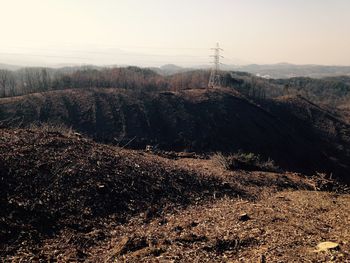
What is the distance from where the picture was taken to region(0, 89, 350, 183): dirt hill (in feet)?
124

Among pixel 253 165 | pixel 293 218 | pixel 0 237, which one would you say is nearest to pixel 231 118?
pixel 253 165

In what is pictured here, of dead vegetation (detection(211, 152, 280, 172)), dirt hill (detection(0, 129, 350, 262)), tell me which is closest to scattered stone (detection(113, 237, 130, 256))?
dirt hill (detection(0, 129, 350, 262))

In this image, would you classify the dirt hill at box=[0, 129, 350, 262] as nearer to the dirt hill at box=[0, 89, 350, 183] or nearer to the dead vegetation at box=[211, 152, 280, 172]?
the dead vegetation at box=[211, 152, 280, 172]

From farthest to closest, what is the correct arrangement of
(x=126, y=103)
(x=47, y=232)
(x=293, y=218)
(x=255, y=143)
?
(x=126, y=103) → (x=255, y=143) → (x=293, y=218) → (x=47, y=232)

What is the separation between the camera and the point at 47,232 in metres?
8.72

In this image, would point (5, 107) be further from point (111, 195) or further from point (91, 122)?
point (111, 195)

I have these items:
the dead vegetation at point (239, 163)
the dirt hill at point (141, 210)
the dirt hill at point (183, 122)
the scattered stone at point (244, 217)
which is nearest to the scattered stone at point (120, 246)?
the dirt hill at point (141, 210)

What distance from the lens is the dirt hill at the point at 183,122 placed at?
3775cm

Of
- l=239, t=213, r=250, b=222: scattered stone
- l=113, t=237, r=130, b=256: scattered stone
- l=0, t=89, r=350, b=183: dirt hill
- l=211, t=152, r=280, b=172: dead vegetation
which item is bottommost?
l=0, t=89, r=350, b=183: dirt hill

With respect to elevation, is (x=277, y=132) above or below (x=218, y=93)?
below

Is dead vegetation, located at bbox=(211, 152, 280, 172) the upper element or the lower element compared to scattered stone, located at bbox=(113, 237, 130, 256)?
lower

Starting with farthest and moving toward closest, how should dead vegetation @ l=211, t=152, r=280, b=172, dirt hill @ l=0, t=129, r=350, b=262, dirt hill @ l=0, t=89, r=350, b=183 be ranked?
dirt hill @ l=0, t=89, r=350, b=183 → dead vegetation @ l=211, t=152, r=280, b=172 → dirt hill @ l=0, t=129, r=350, b=262

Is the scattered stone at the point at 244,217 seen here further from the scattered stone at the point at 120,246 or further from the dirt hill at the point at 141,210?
the scattered stone at the point at 120,246

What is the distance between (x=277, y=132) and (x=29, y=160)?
39.8 metres
